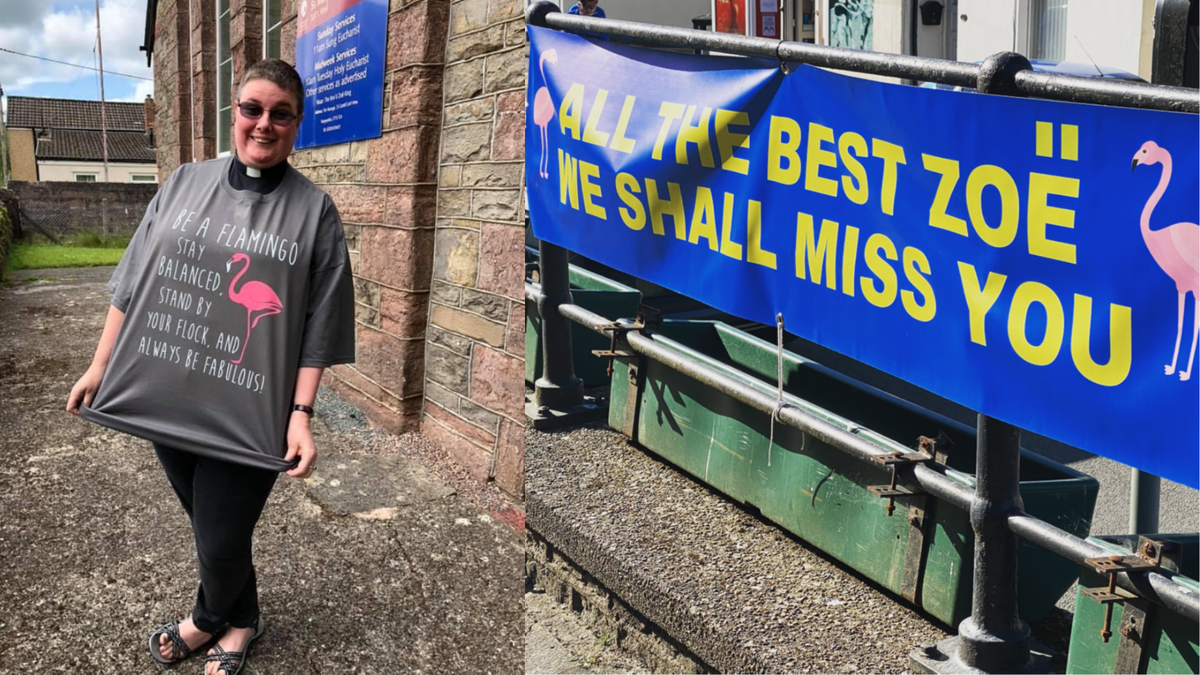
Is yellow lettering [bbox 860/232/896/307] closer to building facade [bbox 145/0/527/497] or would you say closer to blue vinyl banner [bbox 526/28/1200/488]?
blue vinyl banner [bbox 526/28/1200/488]

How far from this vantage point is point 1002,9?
7215mm

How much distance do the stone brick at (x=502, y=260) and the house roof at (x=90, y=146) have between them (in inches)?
2399

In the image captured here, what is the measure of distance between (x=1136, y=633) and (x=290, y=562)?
293 cm

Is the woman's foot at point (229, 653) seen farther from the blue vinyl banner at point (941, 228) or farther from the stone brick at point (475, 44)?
the stone brick at point (475, 44)

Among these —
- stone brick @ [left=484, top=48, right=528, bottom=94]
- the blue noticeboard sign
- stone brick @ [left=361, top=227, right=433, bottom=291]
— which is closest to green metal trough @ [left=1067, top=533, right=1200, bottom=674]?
stone brick @ [left=484, top=48, right=528, bottom=94]

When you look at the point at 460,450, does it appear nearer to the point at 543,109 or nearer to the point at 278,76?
the point at 543,109

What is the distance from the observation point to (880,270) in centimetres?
244

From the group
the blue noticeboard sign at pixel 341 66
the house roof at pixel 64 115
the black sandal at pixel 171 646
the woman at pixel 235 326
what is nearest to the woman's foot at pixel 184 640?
the black sandal at pixel 171 646

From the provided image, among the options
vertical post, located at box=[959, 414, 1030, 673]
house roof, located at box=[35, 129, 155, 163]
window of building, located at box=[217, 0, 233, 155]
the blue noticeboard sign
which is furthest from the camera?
house roof, located at box=[35, 129, 155, 163]

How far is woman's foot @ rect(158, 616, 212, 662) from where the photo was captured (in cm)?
293

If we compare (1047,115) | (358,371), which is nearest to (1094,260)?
(1047,115)

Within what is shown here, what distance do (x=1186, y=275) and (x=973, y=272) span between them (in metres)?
0.48

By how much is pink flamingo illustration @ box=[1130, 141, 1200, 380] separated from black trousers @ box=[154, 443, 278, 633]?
2389 millimetres

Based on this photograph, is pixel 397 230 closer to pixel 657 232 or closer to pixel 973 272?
pixel 657 232
